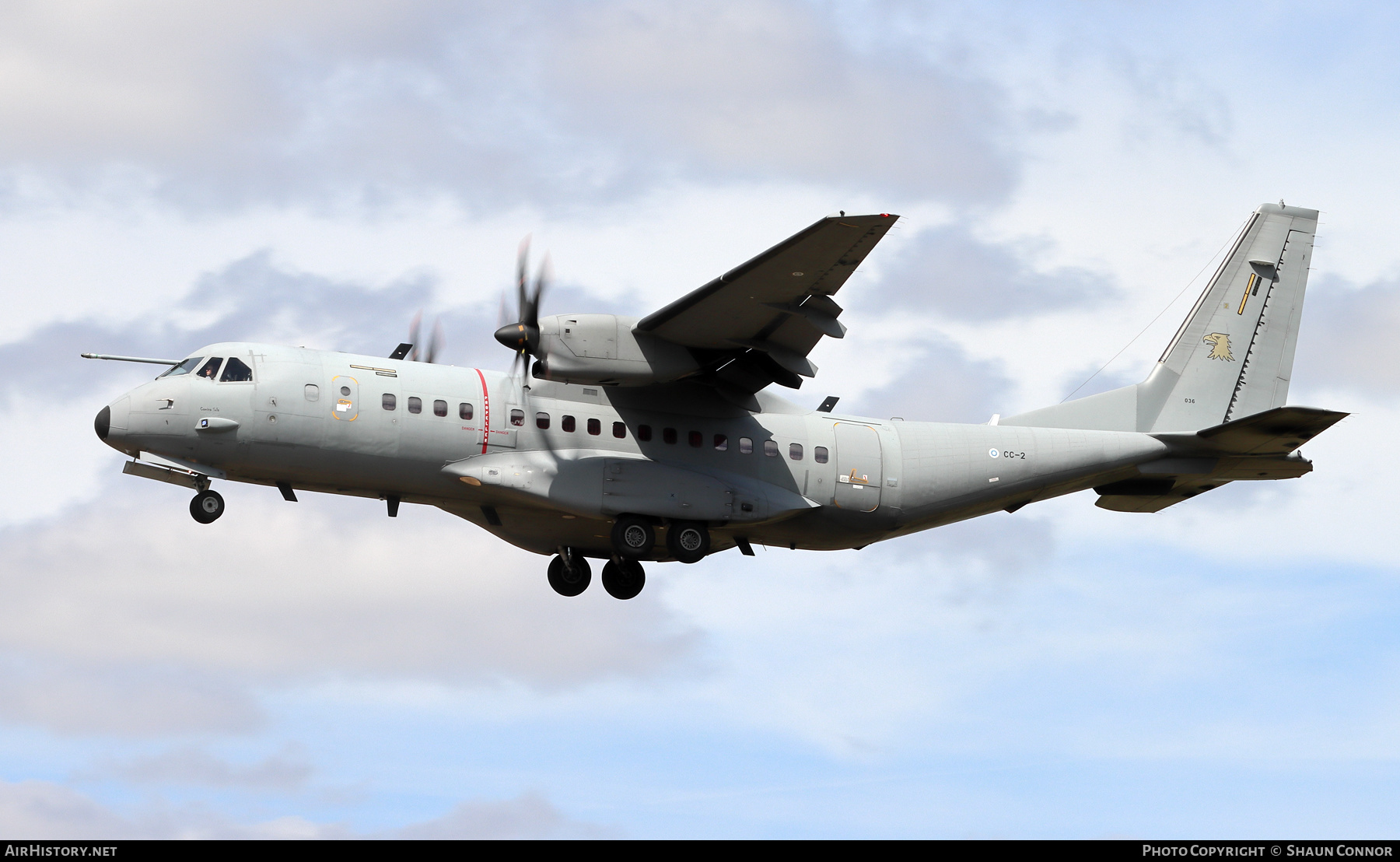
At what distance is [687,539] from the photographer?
26703 millimetres

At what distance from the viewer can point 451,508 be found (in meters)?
26.8

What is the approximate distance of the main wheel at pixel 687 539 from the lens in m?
26.6

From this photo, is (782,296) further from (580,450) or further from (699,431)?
(580,450)

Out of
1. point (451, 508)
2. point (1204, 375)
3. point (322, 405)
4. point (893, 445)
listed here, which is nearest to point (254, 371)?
point (322, 405)

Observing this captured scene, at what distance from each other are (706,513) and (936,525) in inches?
203

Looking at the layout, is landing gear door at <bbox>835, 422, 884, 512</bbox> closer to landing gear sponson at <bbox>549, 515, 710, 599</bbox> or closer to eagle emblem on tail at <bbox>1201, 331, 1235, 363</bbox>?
landing gear sponson at <bbox>549, 515, 710, 599</bbox>

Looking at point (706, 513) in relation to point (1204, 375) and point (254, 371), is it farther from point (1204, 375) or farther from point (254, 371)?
point (1204, 375)

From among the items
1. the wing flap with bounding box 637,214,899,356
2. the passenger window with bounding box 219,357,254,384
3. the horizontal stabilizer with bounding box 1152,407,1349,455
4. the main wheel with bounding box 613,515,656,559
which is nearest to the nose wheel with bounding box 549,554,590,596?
the main wheel with bounding box 613,515,656,559

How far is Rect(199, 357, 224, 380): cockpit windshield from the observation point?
2448cm

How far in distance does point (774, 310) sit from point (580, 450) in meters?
4.13

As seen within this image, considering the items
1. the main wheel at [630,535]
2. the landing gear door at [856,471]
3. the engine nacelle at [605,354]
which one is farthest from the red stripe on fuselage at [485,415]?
the landing gear door at [856,471]

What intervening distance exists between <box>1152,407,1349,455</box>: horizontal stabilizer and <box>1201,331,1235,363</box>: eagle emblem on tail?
245 centimetres

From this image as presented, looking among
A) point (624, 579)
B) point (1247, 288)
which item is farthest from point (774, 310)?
point (1247, 288)
